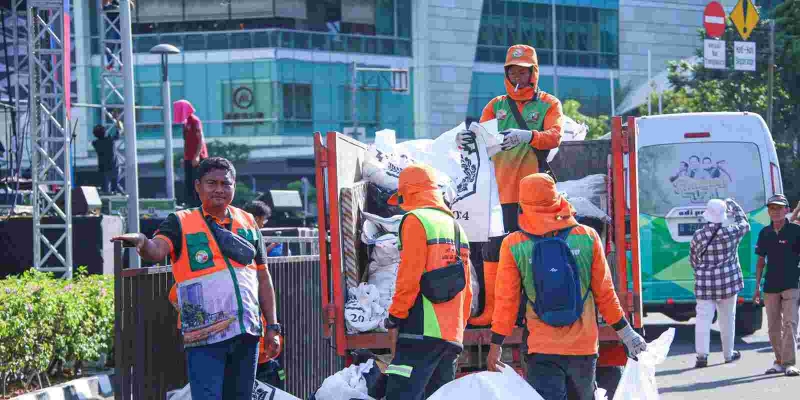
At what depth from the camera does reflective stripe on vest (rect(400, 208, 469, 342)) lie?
263 inches

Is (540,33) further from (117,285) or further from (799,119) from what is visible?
(117,285)

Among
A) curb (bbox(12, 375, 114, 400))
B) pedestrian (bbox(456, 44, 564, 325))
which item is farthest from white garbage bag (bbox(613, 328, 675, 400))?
curb (bbox(12, 375, 114, 400))

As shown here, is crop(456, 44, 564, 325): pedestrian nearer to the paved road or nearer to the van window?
the paved road

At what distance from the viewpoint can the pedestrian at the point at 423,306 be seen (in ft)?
21.9

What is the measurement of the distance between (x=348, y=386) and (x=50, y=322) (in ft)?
13.0

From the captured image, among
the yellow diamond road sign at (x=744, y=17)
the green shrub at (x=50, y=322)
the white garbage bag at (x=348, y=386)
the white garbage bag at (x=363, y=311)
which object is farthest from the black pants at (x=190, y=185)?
the yellow diamond road sign at (x=744, y=17)

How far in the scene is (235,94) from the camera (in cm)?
5619

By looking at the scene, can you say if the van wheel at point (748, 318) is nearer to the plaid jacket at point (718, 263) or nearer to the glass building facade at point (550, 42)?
the plaid jacket at point (718, 263)

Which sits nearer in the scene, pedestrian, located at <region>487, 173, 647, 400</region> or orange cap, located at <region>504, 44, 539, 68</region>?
pedestrian, located at <region>487, 173, 647, 400</region>

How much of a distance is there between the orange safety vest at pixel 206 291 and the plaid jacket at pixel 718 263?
7532mm

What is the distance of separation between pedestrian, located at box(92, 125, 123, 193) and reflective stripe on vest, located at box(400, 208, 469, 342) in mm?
16791

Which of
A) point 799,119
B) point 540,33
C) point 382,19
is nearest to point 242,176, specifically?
point 382,19

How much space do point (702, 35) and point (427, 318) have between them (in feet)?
111

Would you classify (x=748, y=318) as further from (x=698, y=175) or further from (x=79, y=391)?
(x=79, y=391)
